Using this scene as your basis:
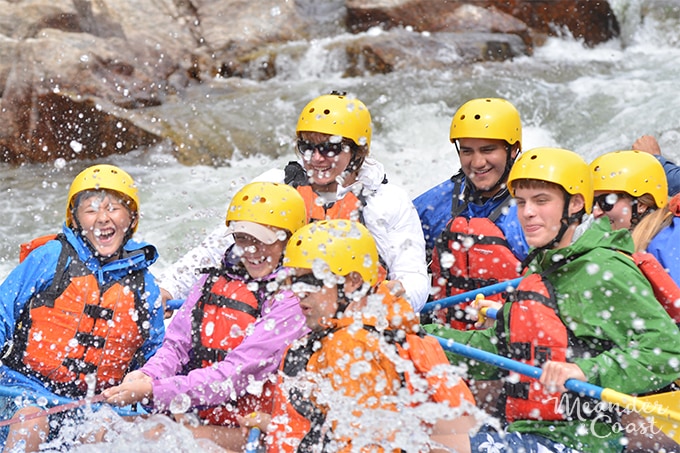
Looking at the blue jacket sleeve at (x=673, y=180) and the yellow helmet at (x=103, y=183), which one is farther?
the blue jacket sleeve at (x=673, y=180)

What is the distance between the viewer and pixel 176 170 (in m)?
10.6

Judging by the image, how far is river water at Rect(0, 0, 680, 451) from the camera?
393 inches

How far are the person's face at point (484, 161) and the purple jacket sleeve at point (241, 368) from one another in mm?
1446

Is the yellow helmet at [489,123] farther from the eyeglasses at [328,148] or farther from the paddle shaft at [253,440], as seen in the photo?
the paddle shaft at [253,440]

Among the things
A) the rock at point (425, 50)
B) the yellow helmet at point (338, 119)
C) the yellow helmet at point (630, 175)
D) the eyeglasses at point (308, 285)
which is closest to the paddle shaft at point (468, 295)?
the yellow helmet at point (630, 175)

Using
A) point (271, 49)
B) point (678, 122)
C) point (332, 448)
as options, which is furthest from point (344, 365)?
point (271, 49)

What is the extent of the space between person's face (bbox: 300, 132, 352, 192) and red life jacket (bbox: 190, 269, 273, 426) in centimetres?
86

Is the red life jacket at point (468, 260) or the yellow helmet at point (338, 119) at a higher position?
the yellow helmet at point (338, 119)

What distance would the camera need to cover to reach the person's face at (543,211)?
3854 millimetres

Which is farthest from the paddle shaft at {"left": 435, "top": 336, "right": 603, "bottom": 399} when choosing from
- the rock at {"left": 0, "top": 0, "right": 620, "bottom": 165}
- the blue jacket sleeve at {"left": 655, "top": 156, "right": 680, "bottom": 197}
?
the rock at {"left": 0, "top": 0, "right": 620, "bottom": 165}

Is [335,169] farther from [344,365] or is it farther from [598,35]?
[598,35]

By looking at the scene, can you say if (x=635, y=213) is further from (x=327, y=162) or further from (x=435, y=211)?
(x=327, y=162)

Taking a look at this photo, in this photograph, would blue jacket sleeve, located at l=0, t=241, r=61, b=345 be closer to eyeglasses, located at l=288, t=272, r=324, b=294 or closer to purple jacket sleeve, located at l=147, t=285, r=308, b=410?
purple jacket sleeve, located at l=147, t=285, r=308, b=410

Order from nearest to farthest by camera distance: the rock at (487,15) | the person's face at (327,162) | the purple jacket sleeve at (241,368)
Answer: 1. the purple jacket sleeve at (241,368)
2. the person's face at (327,162)
3. the rock at (487,15)
